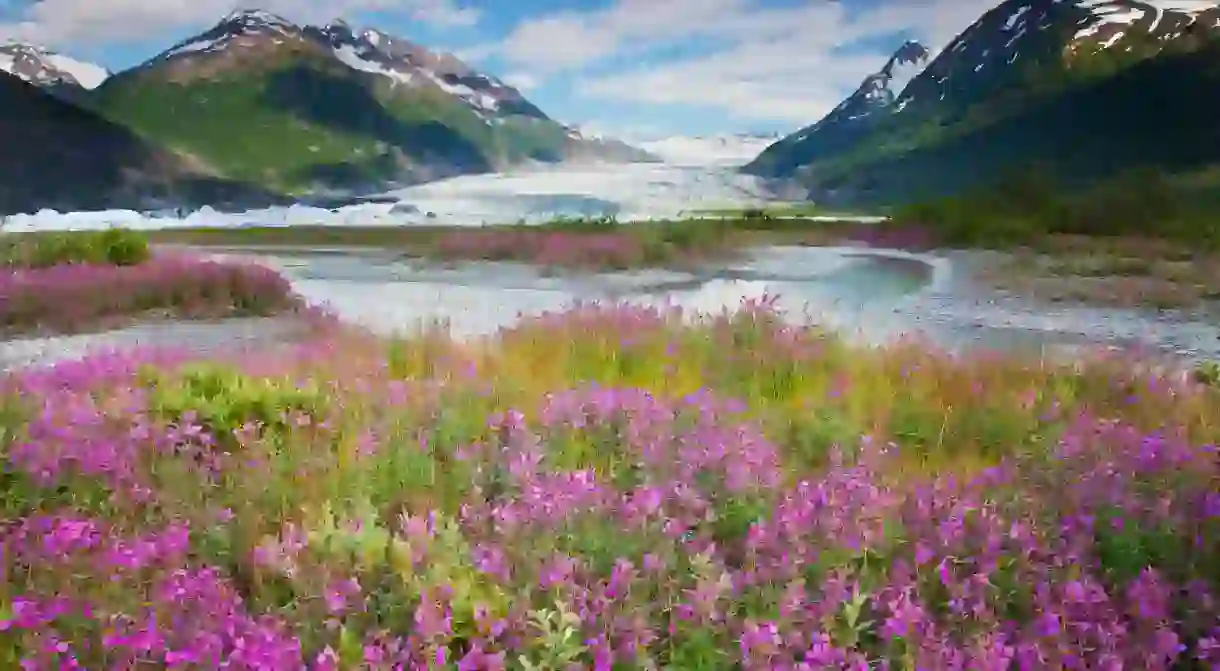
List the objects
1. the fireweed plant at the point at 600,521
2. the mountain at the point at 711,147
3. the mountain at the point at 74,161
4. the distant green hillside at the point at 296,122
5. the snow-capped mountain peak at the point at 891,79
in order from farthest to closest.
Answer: the mountain at the point at 711,147 → the snow-capped mountain peak at the point at 891,79 → the distant green hillside at the point at 296,122 → the mountain at the point at 74,161 → the fireweed plant at the point at 600,521

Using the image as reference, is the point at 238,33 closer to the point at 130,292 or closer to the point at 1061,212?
the point at 130,292

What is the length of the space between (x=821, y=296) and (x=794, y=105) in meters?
1.00

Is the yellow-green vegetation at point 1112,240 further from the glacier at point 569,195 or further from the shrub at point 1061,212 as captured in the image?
the glacier at point 569,195


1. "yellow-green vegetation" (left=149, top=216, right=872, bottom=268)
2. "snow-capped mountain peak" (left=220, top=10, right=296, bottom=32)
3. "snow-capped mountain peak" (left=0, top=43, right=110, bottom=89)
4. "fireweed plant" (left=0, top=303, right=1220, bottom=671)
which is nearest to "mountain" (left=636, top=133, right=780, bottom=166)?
"yellow-green vegetation" (left=149, top=216, right=872, bottom=268)

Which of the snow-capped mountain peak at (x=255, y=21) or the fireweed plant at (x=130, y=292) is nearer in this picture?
the fireweed plant at (x=130, y=292)

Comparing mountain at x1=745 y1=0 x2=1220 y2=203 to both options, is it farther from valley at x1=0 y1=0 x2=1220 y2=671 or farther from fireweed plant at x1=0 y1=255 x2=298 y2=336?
fireweed plant at x1=0 y1=255 x2=298 y2=336

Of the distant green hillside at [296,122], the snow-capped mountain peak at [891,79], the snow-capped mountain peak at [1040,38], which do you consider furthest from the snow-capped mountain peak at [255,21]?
the snow-capped mountain peak at [1040,38]

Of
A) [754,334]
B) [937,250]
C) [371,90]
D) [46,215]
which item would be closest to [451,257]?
[371,90]

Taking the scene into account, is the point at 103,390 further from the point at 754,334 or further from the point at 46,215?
the point at 754,334

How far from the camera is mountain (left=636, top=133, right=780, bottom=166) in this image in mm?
4695

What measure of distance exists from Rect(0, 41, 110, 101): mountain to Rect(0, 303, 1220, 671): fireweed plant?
1.46 m

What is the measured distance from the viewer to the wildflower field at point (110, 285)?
3.98 meters

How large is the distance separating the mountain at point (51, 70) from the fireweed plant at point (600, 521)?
1463mm

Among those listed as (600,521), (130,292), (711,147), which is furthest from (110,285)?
(600,521)
